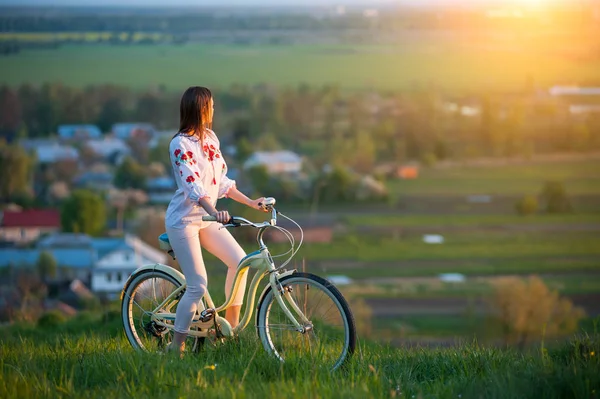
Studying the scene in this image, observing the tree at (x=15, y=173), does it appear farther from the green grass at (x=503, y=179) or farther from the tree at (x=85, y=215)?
the green grass at (x=503, y=179)

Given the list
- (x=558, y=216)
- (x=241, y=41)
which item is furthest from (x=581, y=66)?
(x=241, y=41)

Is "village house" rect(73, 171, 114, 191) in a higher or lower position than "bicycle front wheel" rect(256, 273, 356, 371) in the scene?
lower

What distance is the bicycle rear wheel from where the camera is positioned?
190 inches

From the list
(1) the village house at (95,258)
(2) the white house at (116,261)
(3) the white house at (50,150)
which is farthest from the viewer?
(3) the white house at (50,150)

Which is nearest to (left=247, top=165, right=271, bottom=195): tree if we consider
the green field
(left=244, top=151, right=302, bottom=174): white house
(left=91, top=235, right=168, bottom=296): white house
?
(left=244, top=151, right=302, bottom=174): white house

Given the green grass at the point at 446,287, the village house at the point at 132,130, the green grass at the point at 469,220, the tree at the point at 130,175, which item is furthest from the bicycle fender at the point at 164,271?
the village house at the point at 132,130

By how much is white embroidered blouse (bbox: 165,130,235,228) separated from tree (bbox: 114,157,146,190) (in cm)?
5708

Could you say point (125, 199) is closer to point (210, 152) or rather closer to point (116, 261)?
point (116, 261)

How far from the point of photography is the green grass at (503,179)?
65.3 metres

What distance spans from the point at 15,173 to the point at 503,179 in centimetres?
3911

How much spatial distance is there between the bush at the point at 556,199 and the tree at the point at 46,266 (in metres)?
37.4

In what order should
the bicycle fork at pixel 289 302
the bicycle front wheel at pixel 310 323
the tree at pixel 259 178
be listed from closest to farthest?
the bicycle front wheel at pixel 310 323 < the bicycle fork at pixel 289 302 < the tree at pixel 259 178

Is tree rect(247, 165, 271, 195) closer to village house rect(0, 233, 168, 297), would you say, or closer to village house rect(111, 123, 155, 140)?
village house rect(111, 123, 155, 140)

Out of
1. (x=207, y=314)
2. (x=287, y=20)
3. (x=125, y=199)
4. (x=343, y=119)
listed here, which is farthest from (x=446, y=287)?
(x=343, y=119)
